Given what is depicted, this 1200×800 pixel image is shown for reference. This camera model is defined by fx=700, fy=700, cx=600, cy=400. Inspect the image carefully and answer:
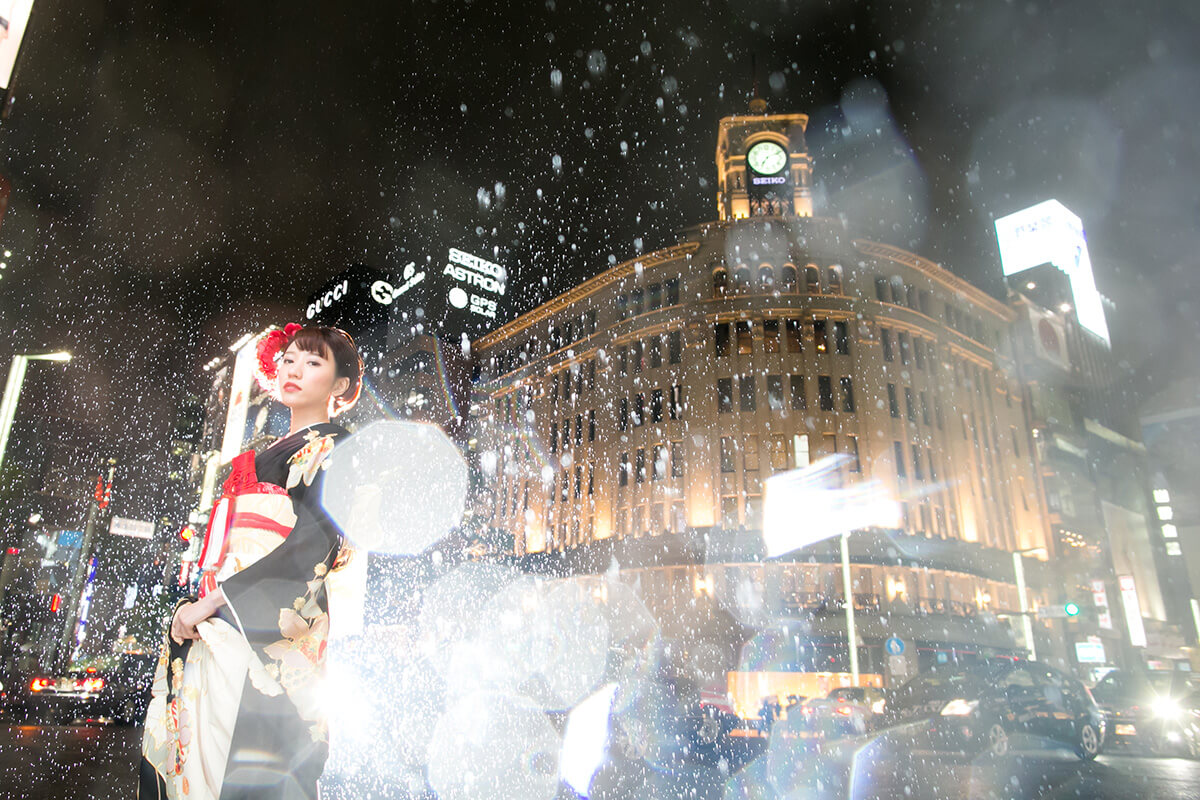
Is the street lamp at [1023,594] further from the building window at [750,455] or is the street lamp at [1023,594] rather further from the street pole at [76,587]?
the street pole at [76,587]

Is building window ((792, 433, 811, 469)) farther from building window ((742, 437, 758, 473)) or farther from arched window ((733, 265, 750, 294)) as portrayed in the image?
arched window ((733, 265, 750, 294))

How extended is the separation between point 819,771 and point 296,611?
8809 millimetres

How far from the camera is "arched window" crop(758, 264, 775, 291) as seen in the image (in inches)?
1709

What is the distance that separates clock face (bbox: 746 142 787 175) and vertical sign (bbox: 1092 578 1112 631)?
41892 mm

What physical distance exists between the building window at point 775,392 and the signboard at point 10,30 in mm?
36406

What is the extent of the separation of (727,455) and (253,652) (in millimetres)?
38997

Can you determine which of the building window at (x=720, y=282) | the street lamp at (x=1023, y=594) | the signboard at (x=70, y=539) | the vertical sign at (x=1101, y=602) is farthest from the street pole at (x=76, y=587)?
the vertical sign at (x=1101, y=602)

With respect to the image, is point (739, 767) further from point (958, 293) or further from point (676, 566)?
point (958, 293)

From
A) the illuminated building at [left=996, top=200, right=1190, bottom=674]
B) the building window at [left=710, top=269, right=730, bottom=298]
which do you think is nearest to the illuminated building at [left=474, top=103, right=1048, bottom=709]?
the building window at [left=710, top=269, right=730, bottom=298]

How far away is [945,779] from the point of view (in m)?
8.41

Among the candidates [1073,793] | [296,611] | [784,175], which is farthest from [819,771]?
[784,175]

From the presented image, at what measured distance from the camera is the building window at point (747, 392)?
136 feet

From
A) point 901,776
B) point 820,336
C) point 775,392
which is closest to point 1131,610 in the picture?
point 820,336

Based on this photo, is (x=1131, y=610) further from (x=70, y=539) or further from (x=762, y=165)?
(x=70, y=539)
